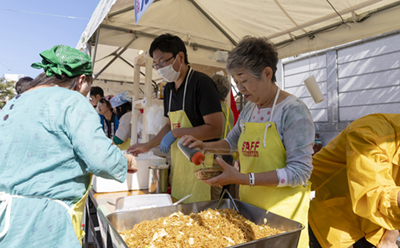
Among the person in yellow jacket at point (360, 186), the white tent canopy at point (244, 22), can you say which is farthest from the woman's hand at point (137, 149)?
the person in yellow jacket at point (360, 186)

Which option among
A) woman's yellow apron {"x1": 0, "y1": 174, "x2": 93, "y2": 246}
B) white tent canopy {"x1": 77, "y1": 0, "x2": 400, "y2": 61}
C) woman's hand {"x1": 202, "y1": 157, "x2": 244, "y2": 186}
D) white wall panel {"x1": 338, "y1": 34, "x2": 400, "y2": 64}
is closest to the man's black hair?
white tent canopy {"x1": 77, "y1": 0, "x2": 400, "y2": 61}

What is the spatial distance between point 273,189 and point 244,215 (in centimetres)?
22

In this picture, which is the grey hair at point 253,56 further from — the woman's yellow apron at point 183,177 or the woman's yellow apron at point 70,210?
the woman's yellow apron at point 70,210

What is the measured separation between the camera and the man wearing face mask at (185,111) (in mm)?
1856

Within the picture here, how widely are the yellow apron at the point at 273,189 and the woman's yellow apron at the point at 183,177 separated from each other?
0.52m

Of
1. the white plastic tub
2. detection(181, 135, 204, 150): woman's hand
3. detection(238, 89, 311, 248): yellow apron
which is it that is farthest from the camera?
detection(181, 135, 204, 150): woman's hand

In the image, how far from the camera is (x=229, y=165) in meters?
1.20

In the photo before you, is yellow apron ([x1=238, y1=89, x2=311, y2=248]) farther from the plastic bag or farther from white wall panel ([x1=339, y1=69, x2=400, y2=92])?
white wall panel ([x1=339, y1=69, x2=400, y2=92])

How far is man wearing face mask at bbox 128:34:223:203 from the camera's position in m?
1.86

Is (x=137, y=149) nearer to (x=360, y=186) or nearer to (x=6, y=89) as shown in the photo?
(x=360, y=186)

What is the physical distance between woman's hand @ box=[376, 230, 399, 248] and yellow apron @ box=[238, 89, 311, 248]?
1.53ft

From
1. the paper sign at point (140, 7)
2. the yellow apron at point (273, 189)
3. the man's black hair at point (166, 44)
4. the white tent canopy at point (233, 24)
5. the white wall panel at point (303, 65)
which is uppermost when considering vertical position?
the white wall panel at point (303, 65)

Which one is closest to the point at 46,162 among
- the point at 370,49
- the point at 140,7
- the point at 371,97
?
the point at 140,7

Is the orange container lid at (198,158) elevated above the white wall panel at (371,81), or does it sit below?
below
